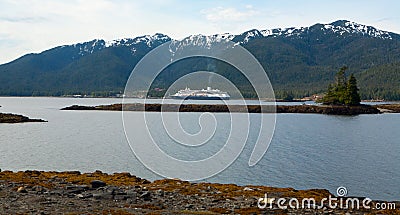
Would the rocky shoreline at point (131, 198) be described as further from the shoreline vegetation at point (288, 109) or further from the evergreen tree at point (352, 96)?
the evergreen tree at point (352, 96)

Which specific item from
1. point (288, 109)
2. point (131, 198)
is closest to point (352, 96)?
point (288, 109)

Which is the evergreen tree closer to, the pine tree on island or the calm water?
the pine tree on island

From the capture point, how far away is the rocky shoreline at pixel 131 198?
56.6 feet

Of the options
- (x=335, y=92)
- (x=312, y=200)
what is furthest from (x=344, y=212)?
(x=335, y=92)

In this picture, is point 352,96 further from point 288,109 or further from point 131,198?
point 131,198

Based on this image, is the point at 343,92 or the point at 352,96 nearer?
the point at 352,96

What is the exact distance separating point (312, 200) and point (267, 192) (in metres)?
2.60

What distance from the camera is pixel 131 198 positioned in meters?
19.6

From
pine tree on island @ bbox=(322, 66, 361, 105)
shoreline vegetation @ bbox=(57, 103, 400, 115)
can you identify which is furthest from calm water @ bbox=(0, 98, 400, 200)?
pine tree on island @ bbox=(322, 66, 361, 105)

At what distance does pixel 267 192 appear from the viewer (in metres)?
22.9

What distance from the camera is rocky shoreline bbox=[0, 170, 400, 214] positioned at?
1727 centimetres

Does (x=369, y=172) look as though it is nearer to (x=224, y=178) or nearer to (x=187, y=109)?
(x=224, y=178)

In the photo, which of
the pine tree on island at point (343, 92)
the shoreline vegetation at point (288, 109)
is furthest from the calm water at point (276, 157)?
the pine tree on island at point (343, 92)

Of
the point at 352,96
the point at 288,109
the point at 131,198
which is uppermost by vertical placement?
the point at 352,96
